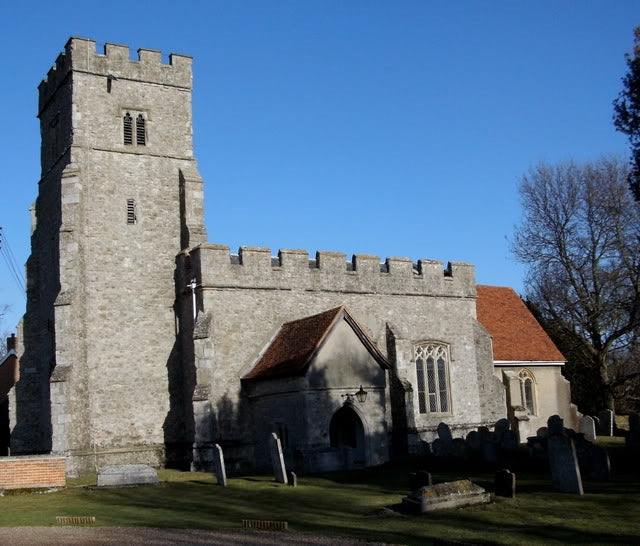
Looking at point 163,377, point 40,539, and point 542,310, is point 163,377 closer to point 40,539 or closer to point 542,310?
point 40,539

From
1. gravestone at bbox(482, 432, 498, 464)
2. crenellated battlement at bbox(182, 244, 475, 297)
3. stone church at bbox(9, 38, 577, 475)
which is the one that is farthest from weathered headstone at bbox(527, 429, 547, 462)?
crenellated battlement at bbox(182, 244, 475, 297)

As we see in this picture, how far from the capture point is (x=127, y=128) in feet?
102

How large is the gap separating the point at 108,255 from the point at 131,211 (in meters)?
1.92

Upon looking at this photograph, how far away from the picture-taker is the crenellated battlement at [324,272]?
29.1 m

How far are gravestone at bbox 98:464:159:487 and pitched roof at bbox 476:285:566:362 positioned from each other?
17206mm

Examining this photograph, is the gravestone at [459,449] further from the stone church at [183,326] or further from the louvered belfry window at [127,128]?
the louvered belfry window at [127,128]

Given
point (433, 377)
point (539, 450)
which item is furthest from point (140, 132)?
point (539, 450)

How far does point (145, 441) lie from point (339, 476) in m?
8.44

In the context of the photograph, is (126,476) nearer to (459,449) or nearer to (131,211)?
(459,449)

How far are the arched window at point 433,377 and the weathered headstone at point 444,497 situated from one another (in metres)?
15.7

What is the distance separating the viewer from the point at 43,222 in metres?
32.8

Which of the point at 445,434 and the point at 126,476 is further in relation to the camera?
the point at 445,434

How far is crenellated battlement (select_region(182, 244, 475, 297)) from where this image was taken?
95.4 ft

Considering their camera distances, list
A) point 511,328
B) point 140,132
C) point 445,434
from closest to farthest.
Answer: point 445,434
point 140,132
point 511,328
